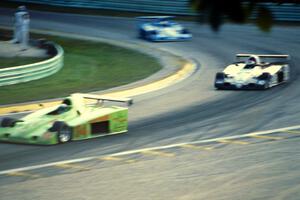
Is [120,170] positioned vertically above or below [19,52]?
above

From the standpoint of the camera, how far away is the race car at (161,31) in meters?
31.7

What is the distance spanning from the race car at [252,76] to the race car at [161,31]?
1105 cm

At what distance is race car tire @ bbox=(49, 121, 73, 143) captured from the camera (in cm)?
1321

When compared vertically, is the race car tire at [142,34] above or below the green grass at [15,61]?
below

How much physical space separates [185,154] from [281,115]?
4389 mm

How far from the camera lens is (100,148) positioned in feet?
43.3

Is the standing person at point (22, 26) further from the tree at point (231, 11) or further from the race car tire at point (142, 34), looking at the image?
the tree at point (231, 11)

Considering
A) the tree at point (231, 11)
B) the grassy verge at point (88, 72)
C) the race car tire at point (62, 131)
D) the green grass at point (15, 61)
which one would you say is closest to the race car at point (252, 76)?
the grassy verge at point (88, 72)

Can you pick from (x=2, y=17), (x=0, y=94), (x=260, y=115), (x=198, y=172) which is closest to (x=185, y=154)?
(x=198, y=172)

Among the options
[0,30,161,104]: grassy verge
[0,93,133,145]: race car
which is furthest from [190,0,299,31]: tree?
[0,30,161,104]: grassy verge

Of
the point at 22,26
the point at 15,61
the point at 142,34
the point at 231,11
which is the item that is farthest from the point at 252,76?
the point at 231,11

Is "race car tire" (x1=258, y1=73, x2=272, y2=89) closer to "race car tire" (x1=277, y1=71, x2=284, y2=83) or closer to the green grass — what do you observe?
"race car tire" (x1=277, y1=71, x2=284, y2=83)

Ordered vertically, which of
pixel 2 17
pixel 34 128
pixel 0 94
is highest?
pixel 34 128

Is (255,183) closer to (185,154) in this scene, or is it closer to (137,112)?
(185,154)
